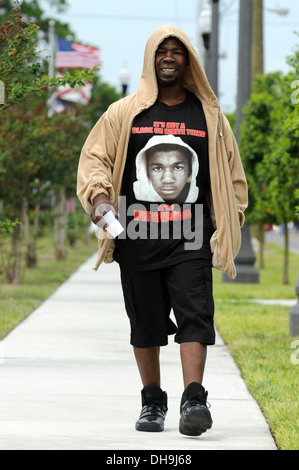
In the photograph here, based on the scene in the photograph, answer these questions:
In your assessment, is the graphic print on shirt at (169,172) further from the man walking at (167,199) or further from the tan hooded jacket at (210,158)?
the tan hooded jacket at (210,158)

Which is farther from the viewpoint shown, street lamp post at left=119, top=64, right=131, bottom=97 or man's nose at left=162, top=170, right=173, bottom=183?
street lamp post at left=119, top=64, right=131, bottom=97

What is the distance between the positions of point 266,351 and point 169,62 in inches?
152

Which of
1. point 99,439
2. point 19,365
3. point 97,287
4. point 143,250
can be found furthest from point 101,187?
point 97,287

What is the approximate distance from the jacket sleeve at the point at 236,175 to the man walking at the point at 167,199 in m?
0.01

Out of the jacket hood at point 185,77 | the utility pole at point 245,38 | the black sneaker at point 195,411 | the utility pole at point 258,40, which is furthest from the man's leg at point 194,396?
the utility pole at point 258,40

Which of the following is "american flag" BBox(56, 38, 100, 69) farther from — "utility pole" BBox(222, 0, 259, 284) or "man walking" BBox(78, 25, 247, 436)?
"man walking" BBox(78, 25, 247, 436)

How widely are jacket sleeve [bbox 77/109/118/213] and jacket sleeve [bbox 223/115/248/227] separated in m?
0.59

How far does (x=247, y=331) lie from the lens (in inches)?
401

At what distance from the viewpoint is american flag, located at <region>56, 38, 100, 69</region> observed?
23.1 metres

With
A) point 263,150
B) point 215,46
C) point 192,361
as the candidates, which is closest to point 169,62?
point 192,361

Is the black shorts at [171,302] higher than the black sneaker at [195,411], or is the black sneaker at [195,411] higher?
the black shorts at [171,302]

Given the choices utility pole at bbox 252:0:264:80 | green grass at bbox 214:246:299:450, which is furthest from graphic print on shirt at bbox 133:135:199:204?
utility pole at bbox 252:0:264:80

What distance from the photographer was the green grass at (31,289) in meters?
11.1
